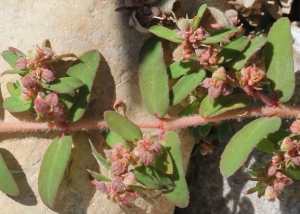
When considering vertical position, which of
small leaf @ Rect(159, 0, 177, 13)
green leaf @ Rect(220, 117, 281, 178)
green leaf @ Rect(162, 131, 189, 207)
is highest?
small leaf @ Rect(159, 0, 177, 13)

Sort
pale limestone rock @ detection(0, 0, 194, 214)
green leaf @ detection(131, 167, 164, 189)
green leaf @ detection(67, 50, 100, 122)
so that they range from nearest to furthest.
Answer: green leaf @ detection(131, 167, 164, 189) → green leaf @ detection(67, 50, 100, 122) → pale limestone rock @ detection(0, 0, 194, 214)

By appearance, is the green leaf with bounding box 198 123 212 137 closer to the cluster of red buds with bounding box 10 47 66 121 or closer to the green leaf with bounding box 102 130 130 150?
the green leaf with bounding box 102 130 130 150

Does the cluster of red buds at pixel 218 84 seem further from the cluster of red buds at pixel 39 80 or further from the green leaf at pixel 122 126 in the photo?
the cluster of red buds at pixel 39 80

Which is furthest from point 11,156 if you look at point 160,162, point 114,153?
point 160,162

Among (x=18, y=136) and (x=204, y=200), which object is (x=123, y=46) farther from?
(x=204, y=200)

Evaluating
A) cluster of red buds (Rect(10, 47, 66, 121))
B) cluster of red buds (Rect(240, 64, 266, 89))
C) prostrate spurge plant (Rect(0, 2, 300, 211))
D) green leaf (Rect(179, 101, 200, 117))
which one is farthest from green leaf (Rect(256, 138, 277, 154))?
cluster of red buds (Rect(10, 47, 66, 121))
